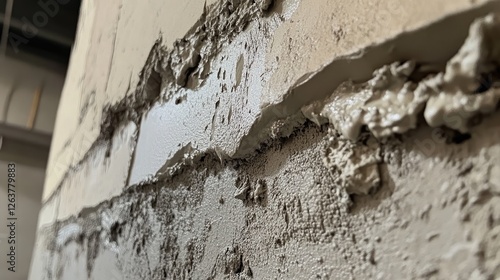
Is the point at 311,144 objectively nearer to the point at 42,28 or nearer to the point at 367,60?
the point at 367,60

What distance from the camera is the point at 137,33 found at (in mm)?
835

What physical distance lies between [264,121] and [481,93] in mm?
198

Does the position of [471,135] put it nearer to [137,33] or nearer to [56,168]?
[137,33]

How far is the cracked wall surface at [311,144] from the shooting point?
244 mm

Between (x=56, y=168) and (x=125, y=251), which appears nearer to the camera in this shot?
(x=125, y=251)

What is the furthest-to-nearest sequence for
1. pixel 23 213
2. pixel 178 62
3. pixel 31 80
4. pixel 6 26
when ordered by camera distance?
pixel 31 80
pixel 6 26
pixel 23 213
pixel 178 62

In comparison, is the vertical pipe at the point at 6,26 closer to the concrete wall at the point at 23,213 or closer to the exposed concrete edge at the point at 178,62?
the concrete wall at the point at 23,213

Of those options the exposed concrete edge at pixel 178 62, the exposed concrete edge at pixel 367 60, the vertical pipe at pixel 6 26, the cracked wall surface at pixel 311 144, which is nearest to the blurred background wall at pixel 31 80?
the vertical pipe at pixel 6 26

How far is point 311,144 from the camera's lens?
36 cm

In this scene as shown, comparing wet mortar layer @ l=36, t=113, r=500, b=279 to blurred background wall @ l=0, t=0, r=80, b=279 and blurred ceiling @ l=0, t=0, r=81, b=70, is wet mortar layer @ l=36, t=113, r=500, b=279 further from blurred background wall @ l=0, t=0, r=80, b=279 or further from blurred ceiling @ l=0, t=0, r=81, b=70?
blurred ceiling @ l=0, t=0, r=81, b=70

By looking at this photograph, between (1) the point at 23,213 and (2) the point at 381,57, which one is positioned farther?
(1) the point at 23,213

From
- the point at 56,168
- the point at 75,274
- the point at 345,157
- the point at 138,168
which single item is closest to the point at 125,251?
the point at 138,168

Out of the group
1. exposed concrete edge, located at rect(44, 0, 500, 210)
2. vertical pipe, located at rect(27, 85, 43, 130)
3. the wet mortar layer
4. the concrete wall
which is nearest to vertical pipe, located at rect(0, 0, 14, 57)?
vertical pipe, located at rect(27, 85, 43, 130)

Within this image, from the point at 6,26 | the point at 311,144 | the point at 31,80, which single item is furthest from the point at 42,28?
the point at 311,144
